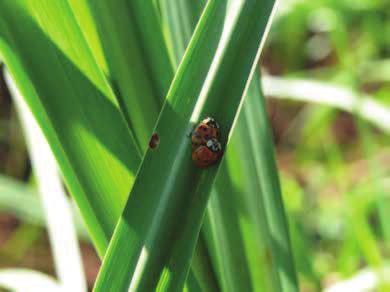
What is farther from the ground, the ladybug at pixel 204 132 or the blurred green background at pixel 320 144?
the blurred green background at pixel 320 144

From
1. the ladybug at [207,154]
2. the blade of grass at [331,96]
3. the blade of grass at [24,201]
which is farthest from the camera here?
the blade of grass at [331,96]

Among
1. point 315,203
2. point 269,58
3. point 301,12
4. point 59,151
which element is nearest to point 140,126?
point 59,151

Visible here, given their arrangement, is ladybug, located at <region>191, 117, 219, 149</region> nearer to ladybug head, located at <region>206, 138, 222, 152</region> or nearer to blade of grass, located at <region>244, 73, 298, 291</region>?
ladybug head, located at <region>206, 138, 222, 152</region>

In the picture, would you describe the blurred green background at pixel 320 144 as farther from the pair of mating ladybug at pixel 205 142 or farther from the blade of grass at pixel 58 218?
the pair of mating ladybug at pixel 205 142

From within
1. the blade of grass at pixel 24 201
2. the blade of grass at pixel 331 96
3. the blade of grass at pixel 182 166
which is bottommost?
the blade of grass at pixel 182 166

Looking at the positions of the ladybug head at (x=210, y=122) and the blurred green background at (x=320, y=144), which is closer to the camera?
the ladybug head at (x=210, y=122)

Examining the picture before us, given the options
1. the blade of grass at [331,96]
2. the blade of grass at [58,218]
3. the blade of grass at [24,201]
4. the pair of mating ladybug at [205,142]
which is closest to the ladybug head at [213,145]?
the pair of mating ladybug at [205,142]

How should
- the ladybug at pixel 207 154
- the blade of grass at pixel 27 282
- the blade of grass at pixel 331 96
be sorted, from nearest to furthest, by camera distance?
the ladybug at pixel 207 154 → the blade of grass at pixel 27 282 → the blade of grass at pixel 331 96
